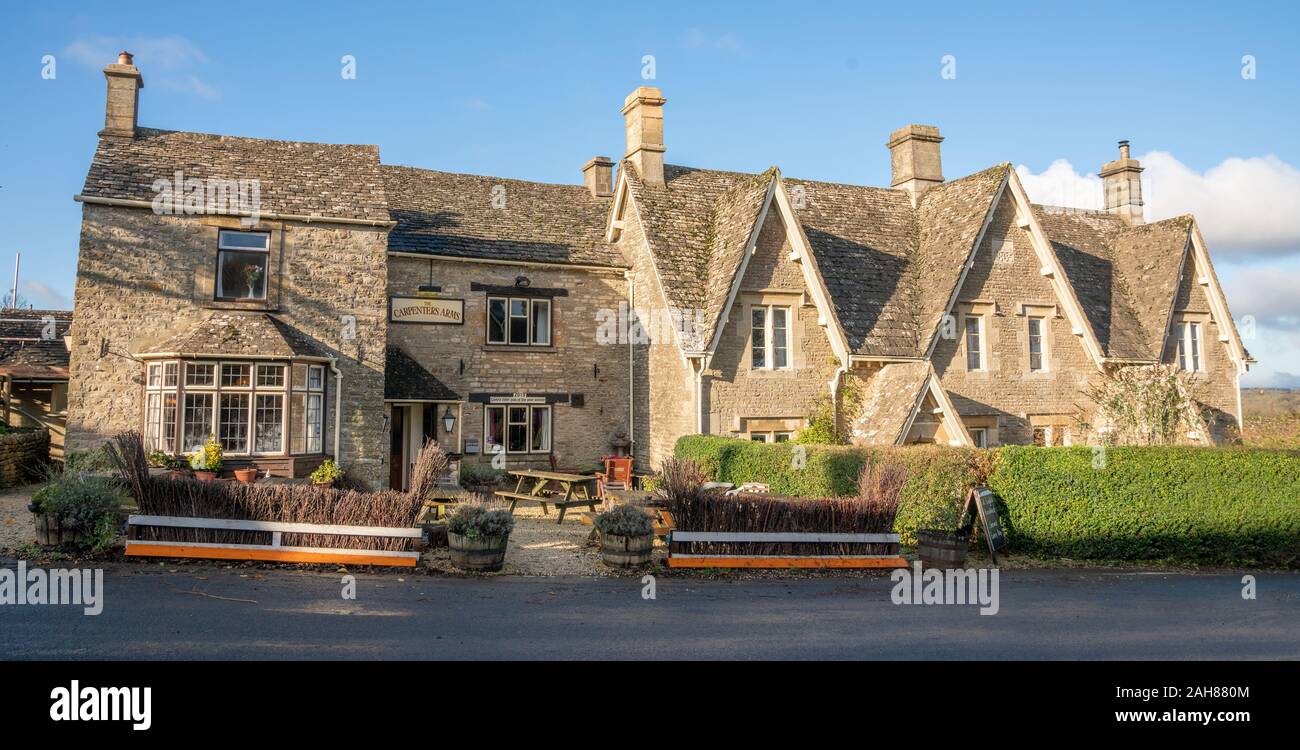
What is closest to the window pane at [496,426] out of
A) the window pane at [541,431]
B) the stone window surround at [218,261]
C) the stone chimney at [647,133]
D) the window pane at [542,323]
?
the window pane at [541,431]

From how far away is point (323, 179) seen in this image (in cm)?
1970

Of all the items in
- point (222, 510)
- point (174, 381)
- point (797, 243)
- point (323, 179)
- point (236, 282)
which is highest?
point (323, 179)

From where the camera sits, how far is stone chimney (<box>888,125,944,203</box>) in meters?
25.8

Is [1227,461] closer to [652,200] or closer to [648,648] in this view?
[648,648]

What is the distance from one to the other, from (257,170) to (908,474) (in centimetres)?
1571

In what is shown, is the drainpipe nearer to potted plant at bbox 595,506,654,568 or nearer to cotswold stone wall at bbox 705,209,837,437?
cotswold stone wall at bbox 705,209,837,437

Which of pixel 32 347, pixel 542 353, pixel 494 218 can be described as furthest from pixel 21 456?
pixel 494 218

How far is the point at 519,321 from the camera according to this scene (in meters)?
22.1

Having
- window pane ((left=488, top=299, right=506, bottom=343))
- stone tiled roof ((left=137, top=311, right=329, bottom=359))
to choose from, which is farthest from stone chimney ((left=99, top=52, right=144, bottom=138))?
window pane ((left=488, top=299, right=506, bottom=343))

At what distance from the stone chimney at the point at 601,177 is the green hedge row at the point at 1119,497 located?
14.0 m

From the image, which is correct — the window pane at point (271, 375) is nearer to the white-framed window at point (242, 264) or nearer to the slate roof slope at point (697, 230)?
the white-framed window at point (242, 264)

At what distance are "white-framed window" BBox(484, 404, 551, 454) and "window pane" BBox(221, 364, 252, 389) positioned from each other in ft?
19.7
